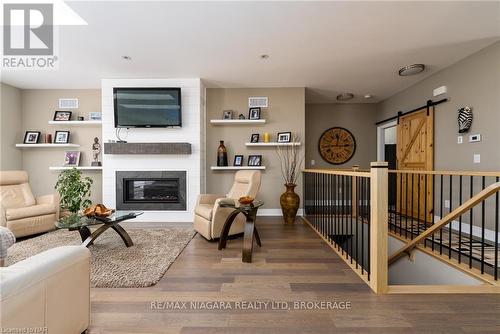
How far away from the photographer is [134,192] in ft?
14.4

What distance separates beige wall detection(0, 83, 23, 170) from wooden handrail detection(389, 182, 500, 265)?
6.76 m

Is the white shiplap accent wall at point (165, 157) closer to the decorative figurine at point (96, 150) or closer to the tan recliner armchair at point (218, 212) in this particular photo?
the decorative figurine at point (96, 150)

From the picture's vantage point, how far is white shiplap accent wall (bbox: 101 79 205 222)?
433 cm

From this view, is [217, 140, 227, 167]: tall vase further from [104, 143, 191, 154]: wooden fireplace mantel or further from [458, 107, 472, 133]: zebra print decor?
[458, 107, 472, 133]: zebra print decor

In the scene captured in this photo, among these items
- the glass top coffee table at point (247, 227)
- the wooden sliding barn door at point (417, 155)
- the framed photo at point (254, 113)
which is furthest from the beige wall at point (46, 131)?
the wooden sliding barn door at point (417, 155)

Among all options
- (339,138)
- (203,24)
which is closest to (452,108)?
(339,138)

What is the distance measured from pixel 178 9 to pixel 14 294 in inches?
100

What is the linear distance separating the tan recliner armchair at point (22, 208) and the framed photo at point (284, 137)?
3856mm

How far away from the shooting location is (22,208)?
3.29m

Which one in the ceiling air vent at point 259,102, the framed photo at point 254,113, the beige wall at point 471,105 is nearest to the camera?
the beige wall at point 471,105

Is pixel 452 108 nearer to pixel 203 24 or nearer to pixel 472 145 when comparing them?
pixel 472 145

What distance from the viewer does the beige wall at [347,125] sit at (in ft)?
19.2

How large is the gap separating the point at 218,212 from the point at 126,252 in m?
1.13

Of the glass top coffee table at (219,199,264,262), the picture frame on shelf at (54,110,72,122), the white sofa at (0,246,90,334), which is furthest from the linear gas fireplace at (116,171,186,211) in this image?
the white sofa at (0,246,90,334)
